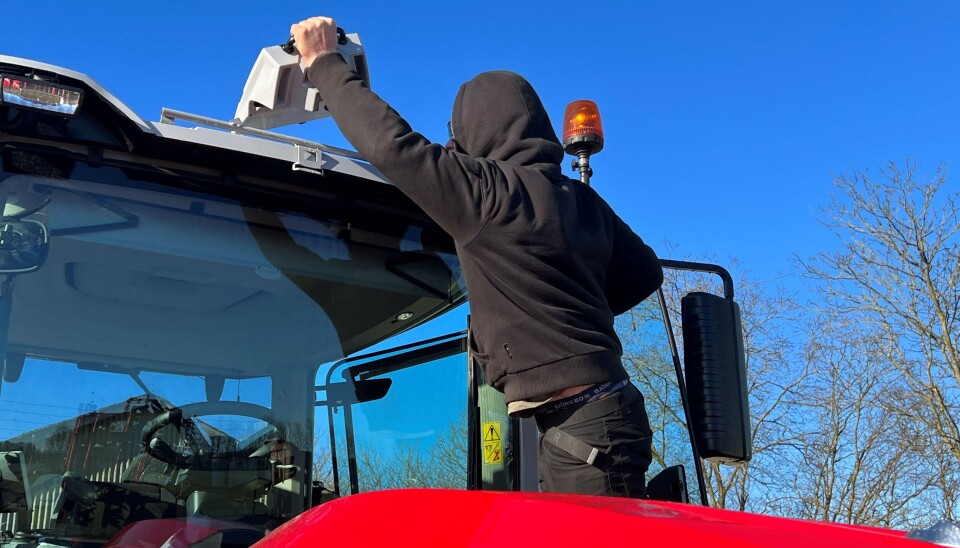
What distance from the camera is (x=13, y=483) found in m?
2.04

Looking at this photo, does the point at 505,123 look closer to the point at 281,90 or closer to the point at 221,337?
the point at 281,90

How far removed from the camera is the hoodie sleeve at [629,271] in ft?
8.11

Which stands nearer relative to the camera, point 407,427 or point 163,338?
point 163,338

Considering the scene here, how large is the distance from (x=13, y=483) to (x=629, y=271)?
5.32 feet

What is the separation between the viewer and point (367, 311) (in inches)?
102

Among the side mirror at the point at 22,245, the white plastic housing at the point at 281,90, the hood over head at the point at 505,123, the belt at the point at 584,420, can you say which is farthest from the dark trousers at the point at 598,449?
the side mirror at the point at 22,245

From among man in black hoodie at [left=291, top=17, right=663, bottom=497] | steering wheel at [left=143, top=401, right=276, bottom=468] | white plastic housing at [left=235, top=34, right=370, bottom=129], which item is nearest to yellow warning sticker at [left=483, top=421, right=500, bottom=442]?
man in black hoodie at [left=291, top=17, right=663, bottom=497]

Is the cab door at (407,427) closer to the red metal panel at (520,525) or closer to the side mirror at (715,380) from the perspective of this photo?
the side mirror at (715,380)

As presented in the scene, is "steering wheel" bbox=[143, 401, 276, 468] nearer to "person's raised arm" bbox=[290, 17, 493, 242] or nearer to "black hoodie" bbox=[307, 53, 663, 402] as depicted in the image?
"black hoodie" bbox=[307, 53, 663, 402]

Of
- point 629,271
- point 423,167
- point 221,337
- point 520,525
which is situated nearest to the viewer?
point 520,525

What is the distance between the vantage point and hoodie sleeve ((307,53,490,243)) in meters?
1.95

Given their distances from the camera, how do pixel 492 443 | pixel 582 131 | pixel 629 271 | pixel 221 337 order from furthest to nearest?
pixel 582 131 → pixel 492 443 → pixel 629 271 → pixel 221 337

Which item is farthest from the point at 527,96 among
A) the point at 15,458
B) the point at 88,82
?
the point at 15,458

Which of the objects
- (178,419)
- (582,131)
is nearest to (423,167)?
(178,419)
